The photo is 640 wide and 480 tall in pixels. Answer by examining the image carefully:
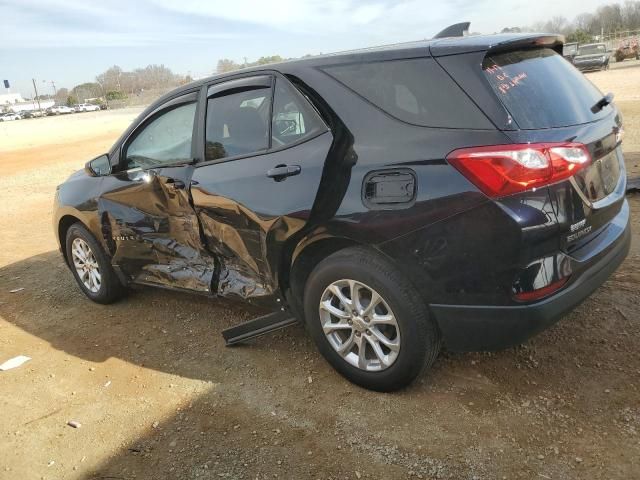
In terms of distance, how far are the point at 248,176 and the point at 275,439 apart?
1.47m

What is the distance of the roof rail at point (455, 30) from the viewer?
10.6 feet

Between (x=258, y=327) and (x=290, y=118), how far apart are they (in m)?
1.37

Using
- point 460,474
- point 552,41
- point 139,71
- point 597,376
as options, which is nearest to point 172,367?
point 460,474

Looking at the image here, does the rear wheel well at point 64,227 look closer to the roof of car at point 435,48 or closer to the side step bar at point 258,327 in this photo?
the side step bar at point 258,327

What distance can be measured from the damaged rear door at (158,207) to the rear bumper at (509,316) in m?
1.78

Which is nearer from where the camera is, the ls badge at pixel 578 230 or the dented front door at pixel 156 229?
the ls badge at pixel 578 230

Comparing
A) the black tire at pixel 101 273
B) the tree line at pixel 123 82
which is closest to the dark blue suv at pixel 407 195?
the black tire at pixel 101 273

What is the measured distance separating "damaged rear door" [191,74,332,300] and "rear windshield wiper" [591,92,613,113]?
4.66 feet

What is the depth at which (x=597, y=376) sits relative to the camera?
2.93 meters

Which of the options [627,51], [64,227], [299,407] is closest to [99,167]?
[64,227]

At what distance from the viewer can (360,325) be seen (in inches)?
114

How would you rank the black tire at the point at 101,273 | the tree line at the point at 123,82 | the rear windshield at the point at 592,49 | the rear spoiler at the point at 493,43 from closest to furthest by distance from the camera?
the rear spoiler at the point at 493,43 < the black tire at the point at 101,273 < the rear windshield at the point at 592,49 < the tree line at the point at 123,82

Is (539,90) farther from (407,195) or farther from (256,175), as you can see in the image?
(256,175)

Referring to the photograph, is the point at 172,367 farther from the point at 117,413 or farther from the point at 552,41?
the point at 552,41
